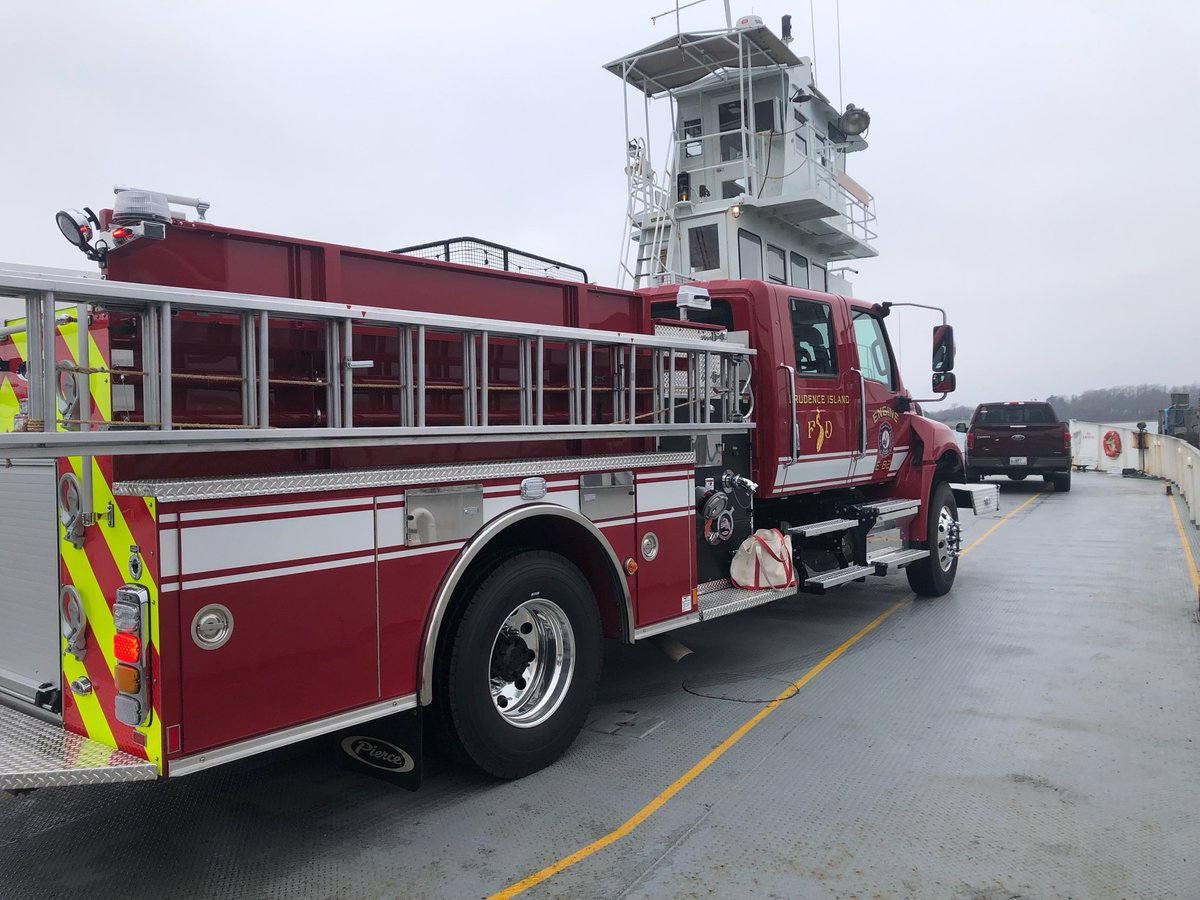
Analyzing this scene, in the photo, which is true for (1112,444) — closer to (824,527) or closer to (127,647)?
(824,527)

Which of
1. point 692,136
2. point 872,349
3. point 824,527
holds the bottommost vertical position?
point 824,527

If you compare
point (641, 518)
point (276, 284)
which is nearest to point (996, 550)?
point (641, 518)

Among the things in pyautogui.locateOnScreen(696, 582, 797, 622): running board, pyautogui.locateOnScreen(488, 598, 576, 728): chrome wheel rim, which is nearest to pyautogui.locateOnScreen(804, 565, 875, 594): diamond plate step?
pyautogui.locateOnScreen(696, 582, 797, 622): running board

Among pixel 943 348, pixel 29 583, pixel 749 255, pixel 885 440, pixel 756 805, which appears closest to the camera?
pixel 29 583

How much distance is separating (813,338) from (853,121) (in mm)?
14484

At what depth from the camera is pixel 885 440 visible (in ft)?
23.9

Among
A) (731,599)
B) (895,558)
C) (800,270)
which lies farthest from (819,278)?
(731,599)

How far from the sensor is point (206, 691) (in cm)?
281

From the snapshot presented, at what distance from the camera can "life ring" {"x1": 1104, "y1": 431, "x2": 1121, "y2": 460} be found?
81.9 feet

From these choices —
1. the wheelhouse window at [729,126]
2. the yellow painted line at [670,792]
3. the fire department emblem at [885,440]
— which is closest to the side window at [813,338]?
the fire department emblem at [885,440]

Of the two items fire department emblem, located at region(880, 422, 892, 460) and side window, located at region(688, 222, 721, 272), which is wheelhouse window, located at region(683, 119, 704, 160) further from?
fire department emblem, located at region(880, 422, 892, 460)

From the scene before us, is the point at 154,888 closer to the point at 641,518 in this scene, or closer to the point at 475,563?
the point at 475,563

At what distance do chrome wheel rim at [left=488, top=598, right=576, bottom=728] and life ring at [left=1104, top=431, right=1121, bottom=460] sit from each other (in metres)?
25.5

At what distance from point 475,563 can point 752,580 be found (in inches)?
90.7
